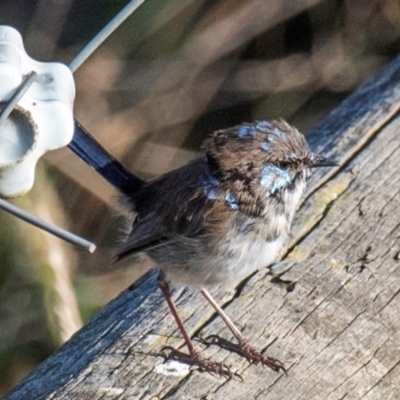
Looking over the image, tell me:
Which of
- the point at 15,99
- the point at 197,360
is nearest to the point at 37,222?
the point at 15,99

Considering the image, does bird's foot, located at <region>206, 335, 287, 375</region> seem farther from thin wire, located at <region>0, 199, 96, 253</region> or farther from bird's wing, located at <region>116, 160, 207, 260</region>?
bird's wing, located at <region>116, 160, 207, 260</region>

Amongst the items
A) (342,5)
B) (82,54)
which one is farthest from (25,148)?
(342,5)

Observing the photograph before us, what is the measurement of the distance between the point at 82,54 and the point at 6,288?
3.51 m

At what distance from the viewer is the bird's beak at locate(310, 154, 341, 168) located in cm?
372

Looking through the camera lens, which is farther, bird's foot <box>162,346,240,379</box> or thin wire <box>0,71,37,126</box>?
bird's foot <box>162,346,240,379</box>

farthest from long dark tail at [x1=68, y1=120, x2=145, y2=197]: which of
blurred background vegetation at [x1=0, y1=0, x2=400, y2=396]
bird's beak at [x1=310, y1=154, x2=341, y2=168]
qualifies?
blurred background vegetation at [x1=0, y1=0, x2=400, y2=396]

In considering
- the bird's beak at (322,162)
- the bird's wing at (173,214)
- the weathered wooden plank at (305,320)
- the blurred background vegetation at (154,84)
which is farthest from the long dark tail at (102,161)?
the blurred background vegetation at (154,84)

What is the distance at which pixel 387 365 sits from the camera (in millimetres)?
2953

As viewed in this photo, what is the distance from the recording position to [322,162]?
3.74 meters

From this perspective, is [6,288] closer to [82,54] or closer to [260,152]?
Answer: [260,152]

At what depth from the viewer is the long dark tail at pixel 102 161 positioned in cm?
383

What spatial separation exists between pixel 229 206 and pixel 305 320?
0.89 metres

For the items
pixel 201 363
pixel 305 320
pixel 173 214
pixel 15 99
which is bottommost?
pixel 305 320

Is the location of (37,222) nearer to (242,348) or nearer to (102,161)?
(242,348)
